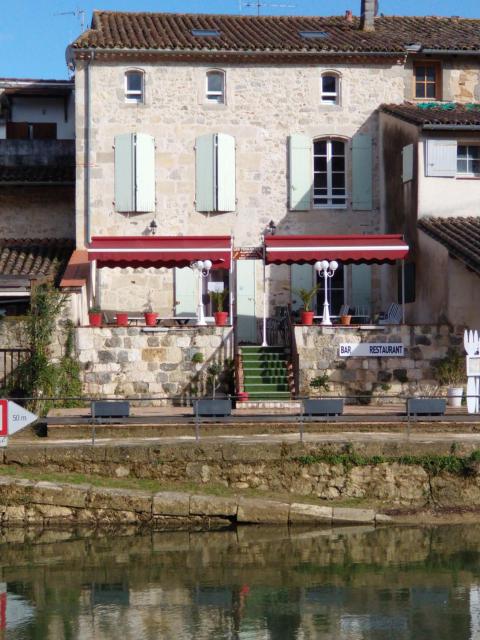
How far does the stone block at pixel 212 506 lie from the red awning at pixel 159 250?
952 cm

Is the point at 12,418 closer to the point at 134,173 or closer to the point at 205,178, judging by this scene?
the point at 134,173

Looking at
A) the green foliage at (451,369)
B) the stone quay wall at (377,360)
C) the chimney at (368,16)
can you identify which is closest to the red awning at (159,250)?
the stone quay wall at (377,360)

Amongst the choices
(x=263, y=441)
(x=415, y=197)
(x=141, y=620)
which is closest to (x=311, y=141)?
(x=415, y=197)

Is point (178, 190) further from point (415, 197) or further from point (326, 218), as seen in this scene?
point (415, 197)

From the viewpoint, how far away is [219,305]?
94.9 ft

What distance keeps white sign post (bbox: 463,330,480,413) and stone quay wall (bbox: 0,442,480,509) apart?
3.34m

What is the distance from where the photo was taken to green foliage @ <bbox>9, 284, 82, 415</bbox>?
85.5 ft

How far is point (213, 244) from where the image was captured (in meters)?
28.5

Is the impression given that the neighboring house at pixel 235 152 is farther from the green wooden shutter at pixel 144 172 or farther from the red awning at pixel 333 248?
the red awning at pixel 333 248

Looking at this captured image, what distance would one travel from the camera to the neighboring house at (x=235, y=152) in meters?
31.2

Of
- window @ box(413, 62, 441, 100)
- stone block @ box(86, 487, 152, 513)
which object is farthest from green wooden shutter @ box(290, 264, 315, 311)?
stone block @ box(86, 487, 152, 513)

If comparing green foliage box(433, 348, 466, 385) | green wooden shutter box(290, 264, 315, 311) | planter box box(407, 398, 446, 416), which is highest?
green wooden shutter box(290, 264, 315, 311)

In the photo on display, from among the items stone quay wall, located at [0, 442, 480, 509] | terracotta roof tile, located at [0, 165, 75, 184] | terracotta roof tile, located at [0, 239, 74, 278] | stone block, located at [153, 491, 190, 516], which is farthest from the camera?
terracotta roof tile, located at [0, 165, 75, 184]

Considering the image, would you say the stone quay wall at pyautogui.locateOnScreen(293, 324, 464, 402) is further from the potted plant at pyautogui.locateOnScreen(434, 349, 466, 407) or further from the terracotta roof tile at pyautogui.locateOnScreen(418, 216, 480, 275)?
the terracotta roof tile at pyautogui.locateOnScreen(418, 216, 480, 275)
